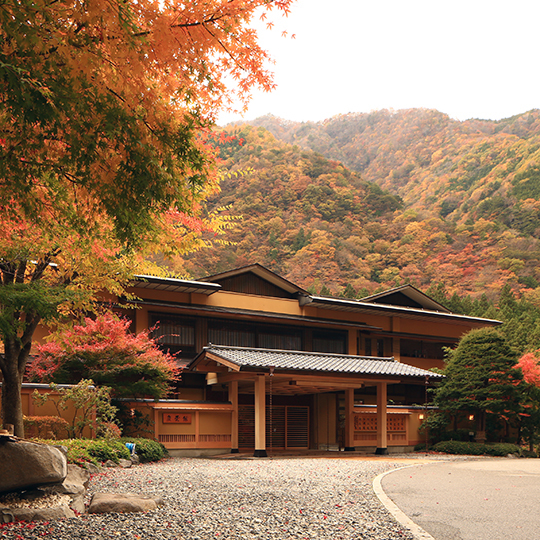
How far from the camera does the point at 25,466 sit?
22.5ft

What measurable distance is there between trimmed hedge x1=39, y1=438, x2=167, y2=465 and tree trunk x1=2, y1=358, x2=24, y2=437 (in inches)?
32.7

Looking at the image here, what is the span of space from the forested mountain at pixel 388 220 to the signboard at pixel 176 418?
27.8 m

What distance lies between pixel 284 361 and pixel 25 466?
12.7 m

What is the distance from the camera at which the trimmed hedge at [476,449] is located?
69.9 ft

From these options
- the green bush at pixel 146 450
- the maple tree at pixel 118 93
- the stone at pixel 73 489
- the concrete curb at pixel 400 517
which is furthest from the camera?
the green bush at pixel 146 450

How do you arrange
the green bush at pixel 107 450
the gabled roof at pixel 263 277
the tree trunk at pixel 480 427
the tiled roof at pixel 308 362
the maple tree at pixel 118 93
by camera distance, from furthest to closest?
1. the gabled roof at pixel 263 277
2. the tree trunk at pixel 480 427
3. the tiled roof at pixel 308 362
4. the green bush at pixel 107 450
5. the maple tree at pixel 118 93

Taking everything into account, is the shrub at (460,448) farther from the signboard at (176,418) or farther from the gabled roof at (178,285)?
the gabled roof at (178,285)

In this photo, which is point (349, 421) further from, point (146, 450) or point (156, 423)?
point (146, 450)

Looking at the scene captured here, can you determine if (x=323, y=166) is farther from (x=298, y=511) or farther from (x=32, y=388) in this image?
(x=298, y=511)

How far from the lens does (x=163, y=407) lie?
18.2 meters

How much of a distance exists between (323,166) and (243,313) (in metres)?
43.6

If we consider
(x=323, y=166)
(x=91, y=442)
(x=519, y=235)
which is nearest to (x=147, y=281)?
(x=91, y=442)

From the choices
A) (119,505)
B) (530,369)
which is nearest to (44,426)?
(119,505)

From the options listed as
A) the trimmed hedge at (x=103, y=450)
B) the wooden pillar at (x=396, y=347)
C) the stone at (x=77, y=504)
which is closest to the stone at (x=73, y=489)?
the stone at (x=77, y=504)
